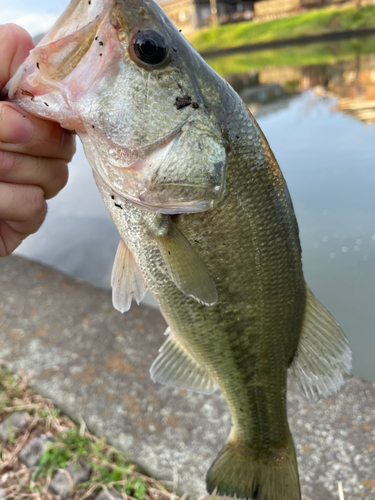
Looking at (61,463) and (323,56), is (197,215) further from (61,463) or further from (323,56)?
(323,56)

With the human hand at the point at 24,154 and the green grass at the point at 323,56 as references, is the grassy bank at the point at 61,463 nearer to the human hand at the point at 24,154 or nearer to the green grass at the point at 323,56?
the human hand at the point at 24,154

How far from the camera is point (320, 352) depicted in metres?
1.28

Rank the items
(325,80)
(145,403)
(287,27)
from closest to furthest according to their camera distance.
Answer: (145,403)
(325,80)
(287,27)

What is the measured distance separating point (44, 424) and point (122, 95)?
1.89 meters

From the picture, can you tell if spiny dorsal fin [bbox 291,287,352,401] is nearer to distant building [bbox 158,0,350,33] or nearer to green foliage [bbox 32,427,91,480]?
green foliage [bbox 32,427,91,480]

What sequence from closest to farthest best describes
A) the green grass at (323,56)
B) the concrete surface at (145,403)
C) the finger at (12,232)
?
the finger at (12,232), the concrete surface at (145,403), the green grass at (323,56)

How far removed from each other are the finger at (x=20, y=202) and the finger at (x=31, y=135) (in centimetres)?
12

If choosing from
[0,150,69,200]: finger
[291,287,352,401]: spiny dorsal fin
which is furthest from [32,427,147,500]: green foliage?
[0,150,69,200]: finger

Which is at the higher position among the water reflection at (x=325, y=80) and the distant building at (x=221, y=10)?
the distant building at (x=221, y=10)

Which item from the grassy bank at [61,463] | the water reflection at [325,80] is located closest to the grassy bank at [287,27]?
the water reflection at [325,80]

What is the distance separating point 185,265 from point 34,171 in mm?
556

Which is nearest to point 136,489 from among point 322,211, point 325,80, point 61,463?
point 61,463

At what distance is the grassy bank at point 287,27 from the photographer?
20422mm

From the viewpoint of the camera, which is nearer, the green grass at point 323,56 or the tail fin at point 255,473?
the tail fin at point 255,473
